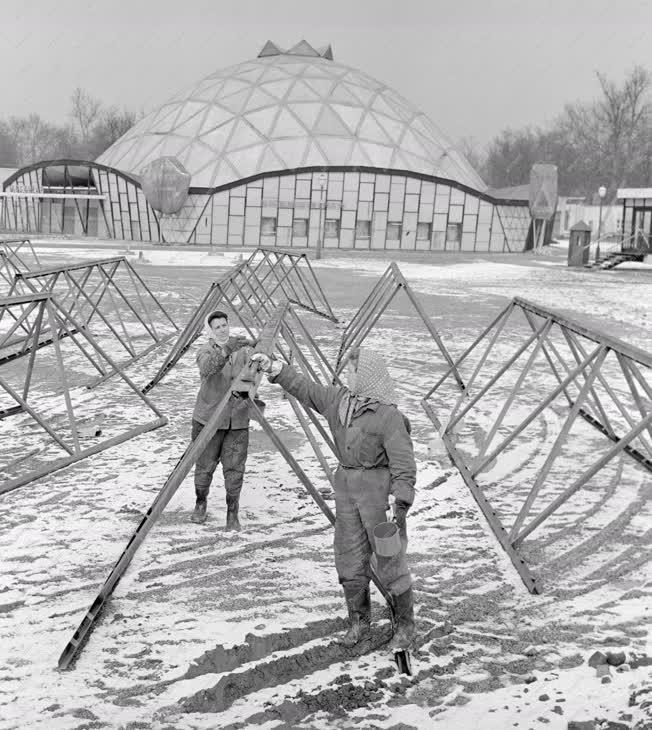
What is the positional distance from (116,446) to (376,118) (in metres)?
49.3

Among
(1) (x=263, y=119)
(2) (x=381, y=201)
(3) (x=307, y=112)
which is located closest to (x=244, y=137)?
(1) (x=263, y=119)

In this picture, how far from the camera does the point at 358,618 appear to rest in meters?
4.67

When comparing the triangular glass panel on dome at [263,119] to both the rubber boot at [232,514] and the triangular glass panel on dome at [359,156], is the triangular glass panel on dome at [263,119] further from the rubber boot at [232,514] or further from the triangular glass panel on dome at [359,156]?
the rubber boot at [232,514]

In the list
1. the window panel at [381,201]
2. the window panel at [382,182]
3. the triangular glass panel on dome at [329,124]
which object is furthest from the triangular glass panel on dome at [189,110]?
the window panel at [381,201]

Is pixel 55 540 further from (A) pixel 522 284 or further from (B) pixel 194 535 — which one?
(A) pixel 522 284

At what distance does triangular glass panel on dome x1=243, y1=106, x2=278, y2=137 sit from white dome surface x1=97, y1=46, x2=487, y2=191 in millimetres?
64

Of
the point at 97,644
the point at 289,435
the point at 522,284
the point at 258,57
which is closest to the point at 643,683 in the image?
the point at 97,644

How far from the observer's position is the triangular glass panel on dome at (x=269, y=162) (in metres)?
50.0

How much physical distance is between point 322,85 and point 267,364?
177 ft

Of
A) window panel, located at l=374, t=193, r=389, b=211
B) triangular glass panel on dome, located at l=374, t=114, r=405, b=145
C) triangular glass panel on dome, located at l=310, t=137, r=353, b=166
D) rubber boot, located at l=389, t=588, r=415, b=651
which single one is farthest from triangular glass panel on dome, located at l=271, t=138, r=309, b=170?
rubber boot, located at l=389, t=588, r=415, b=651

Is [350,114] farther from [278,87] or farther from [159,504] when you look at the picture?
[159,504]

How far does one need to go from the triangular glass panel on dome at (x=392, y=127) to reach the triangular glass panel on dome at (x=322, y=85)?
12.2 ft

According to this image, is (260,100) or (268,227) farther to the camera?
(260,100)

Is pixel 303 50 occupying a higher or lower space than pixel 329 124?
higher
